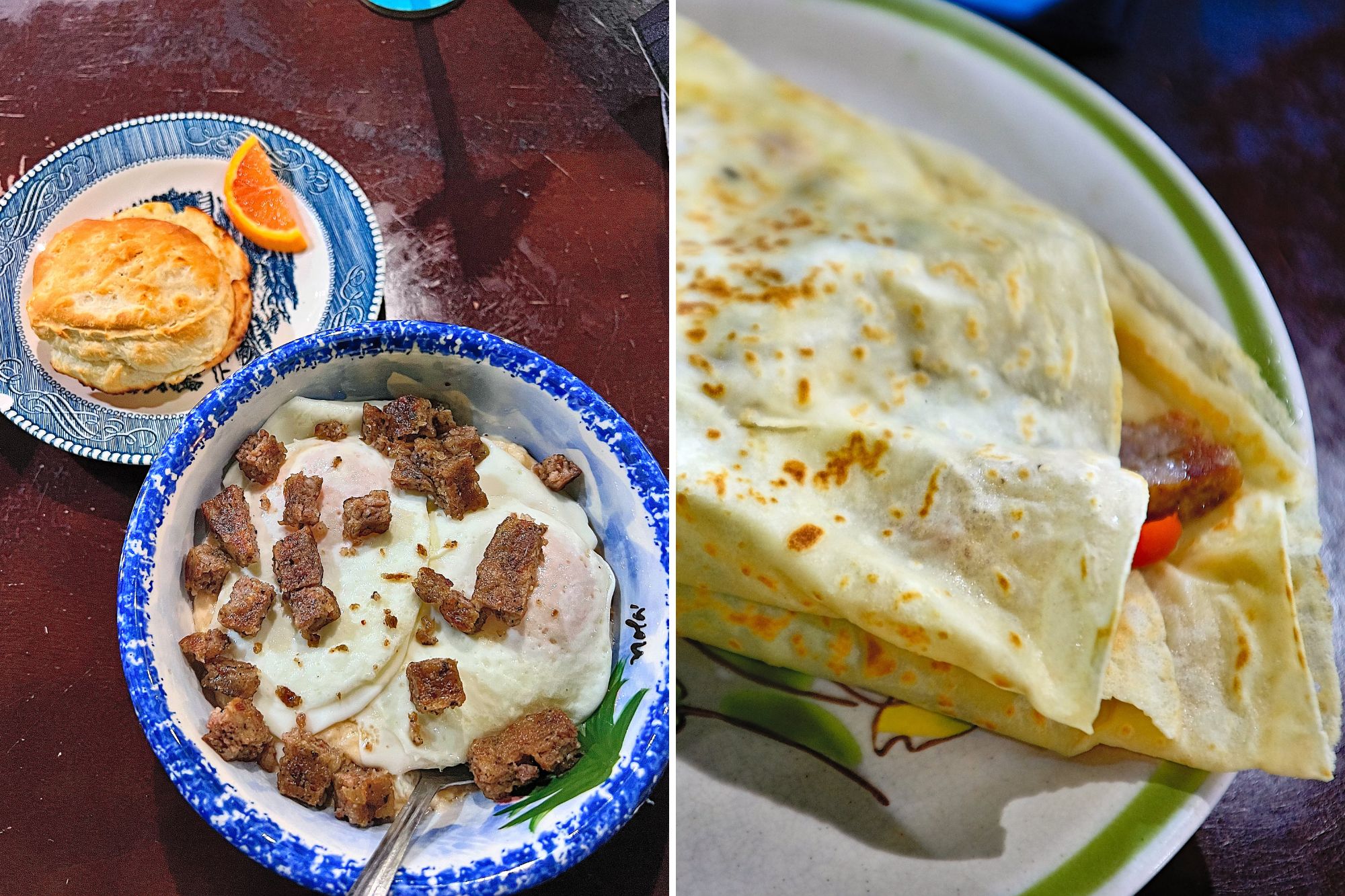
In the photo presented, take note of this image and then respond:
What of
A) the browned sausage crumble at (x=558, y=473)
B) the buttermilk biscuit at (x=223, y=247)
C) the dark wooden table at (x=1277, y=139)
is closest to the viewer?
the dark wooden table at (x=1277, y=139)

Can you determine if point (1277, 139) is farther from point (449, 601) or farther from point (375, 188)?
point (375, 188)

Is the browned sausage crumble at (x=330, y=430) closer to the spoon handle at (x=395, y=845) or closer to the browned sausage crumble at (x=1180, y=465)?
the spoon handle at (x=395, y=845)

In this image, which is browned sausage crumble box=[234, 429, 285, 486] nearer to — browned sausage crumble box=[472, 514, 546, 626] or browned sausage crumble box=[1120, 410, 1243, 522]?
browned sausage crumble box=[472, 514, 546, 626]

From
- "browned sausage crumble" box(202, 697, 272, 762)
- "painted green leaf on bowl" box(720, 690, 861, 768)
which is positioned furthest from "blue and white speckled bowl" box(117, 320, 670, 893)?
"painted green leaf on bowl" box(720, 690, 861, 768)

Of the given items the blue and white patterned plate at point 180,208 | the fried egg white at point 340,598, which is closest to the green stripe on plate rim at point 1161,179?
the fried egg white at point 340,598

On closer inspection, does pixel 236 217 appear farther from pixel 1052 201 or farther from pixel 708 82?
pixel 1052 201

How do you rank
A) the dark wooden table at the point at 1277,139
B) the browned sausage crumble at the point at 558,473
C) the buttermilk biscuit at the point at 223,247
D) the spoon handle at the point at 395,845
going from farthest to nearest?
the buttermilk biscuit at the point at 223,247, the browned sausage crumble at the point at 558,473, the spoon handle at the point at 395,845, the dark wooden table at the point at 1277,139
